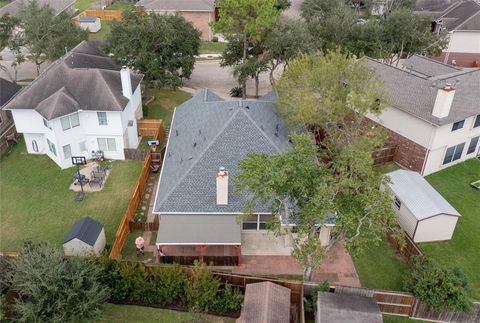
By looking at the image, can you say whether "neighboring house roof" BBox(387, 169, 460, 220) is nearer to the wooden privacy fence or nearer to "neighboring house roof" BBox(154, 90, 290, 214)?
"neighboring house roof" BBox(154, 90, 290, 214)

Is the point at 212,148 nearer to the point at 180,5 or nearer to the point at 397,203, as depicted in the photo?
the point at 397,203

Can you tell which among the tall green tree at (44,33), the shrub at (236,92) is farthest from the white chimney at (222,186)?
the tall green tree at (44,33)

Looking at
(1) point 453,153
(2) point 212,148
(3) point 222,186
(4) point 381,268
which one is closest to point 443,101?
(1) point 453,153

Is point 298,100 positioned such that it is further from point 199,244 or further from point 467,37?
point 467,37

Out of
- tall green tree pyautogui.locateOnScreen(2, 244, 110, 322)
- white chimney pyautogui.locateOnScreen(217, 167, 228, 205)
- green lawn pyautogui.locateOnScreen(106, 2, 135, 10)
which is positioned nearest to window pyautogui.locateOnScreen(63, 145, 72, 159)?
tall green tree pyautogui.locateOnScreen(2, 244, 110, 322)

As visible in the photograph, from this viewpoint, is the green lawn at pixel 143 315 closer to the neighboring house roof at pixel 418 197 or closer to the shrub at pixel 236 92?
the neighboring house roof at pixel 418 197
